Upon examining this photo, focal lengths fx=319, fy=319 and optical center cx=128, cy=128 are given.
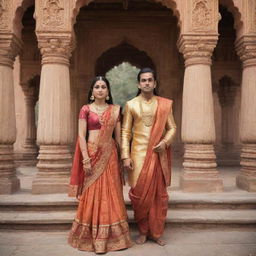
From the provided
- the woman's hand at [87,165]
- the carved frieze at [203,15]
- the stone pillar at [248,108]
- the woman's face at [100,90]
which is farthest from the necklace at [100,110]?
the stone pillar at [248,108]

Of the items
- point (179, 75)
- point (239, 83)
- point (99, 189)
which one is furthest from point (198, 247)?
point (239, 83)

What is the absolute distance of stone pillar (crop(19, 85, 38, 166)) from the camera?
35.5 feet

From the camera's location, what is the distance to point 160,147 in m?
4.03

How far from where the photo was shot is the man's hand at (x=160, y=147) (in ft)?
13.2

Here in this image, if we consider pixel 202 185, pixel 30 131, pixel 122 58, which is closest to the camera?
pixel 202 185

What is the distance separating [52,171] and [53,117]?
1000 mm

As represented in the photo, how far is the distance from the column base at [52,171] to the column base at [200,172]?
2227 millimetres

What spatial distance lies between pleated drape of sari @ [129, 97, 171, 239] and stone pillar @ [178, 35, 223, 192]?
6.20 feet

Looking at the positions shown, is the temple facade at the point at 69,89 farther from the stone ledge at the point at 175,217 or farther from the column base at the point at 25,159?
the column base at the point at 25,159

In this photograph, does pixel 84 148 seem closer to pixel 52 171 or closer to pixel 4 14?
pixel 52 171

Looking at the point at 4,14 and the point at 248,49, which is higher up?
the point at 4,14

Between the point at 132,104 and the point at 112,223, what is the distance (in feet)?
5.05

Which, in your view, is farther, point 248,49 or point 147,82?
A: point 248,49

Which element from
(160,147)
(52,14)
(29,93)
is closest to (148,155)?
(160,147)
